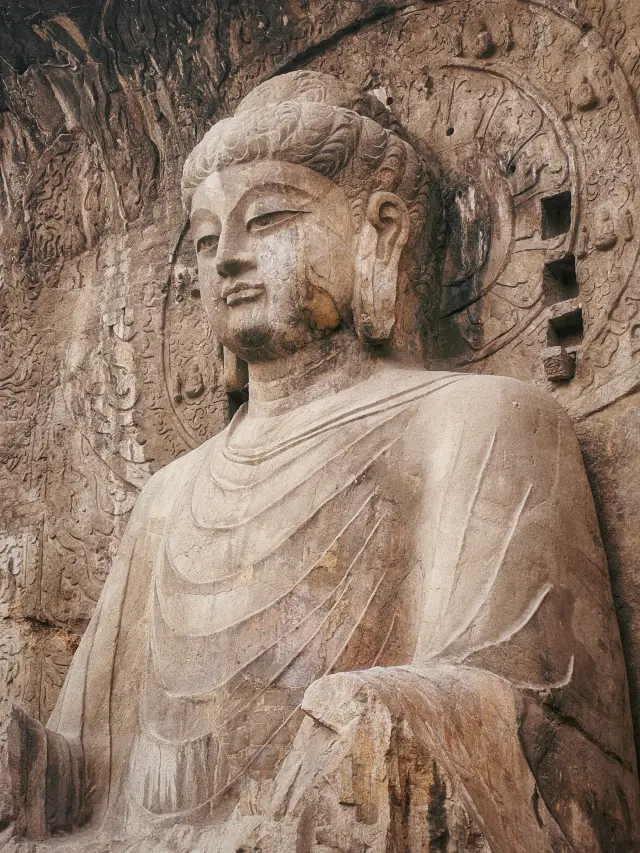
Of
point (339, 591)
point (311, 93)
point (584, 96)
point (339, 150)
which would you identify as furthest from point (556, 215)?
point (339, 591)

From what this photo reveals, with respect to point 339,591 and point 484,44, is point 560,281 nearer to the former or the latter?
point 484,44

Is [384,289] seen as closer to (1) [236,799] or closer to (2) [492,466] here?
(2) [492,466]

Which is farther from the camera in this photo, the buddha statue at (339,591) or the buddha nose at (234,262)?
the buddha nose at (234,262)

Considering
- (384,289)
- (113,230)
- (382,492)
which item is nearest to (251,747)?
(382,492)

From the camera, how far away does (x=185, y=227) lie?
7617 mm

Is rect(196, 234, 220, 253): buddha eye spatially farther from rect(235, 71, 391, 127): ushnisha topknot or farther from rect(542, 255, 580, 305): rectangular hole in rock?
rect(542, 255, 580, 305): rectangular hole in rock

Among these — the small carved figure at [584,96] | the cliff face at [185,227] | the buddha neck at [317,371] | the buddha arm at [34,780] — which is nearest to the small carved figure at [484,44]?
the cliff face at [185,227]

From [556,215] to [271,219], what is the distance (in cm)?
121

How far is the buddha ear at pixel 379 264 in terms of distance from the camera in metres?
6.28

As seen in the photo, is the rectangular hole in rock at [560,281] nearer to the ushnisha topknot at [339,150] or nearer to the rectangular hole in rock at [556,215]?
the rectangular hole in rock at [556,215]

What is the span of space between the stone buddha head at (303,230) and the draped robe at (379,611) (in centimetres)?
29

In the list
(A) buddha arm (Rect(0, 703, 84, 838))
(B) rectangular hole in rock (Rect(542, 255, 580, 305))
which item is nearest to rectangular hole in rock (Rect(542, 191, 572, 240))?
(B) rectangular hole in rock (Rect(542, 255, 580, 305))

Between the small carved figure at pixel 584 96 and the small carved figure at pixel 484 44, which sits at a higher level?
the small carved figure at pixel 484 44

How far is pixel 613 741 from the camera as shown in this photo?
541 centimetres
